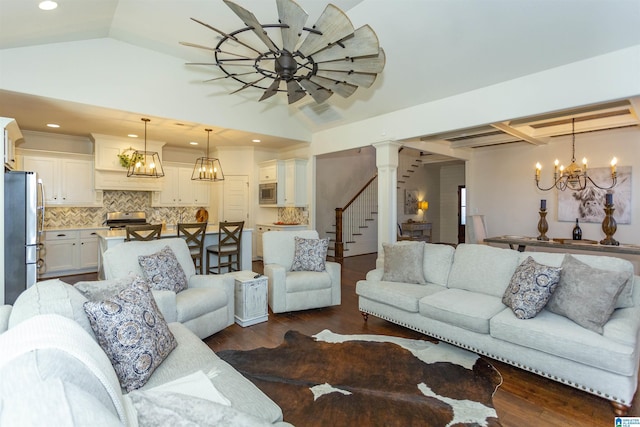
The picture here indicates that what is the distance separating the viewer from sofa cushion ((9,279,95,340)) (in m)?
1.43

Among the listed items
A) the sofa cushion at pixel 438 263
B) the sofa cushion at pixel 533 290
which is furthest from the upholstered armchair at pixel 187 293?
the sofa cushion at pixel 533 290

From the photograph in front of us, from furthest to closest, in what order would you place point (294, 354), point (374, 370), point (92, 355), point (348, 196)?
point (348, 196) → point (294, 354) → point (374, 370) → point (92, 355)

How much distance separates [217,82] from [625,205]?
24.3ft

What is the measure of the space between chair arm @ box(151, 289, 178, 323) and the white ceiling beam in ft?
14.8

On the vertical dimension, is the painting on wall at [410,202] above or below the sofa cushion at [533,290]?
above

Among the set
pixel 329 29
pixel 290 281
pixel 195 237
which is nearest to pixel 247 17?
pixel 329 29

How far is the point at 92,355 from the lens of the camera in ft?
3.53

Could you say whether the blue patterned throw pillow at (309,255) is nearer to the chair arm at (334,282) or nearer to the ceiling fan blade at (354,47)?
the chair arm at (334,282)

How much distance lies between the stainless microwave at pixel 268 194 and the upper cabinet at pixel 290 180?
0.07 meters

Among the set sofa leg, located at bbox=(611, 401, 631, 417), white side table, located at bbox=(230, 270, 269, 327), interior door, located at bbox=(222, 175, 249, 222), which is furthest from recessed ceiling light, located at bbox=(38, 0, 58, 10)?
sofa leg, located at bbox=(611, 401, 631, 417)

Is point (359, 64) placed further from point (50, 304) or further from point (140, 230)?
point (140, 230)

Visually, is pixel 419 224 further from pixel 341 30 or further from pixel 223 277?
pixel 341 30

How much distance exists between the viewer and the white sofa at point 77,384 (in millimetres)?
704

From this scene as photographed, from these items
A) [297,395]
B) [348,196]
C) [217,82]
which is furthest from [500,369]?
[348,196]
